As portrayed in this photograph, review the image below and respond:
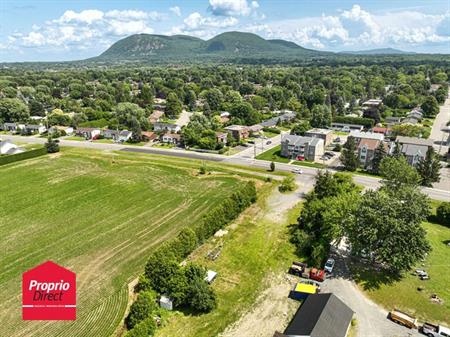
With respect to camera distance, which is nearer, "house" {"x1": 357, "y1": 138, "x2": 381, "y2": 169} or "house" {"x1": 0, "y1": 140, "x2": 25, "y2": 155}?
"house" {"x1": 357, "y1": 138, "x2": 381, "y2": 169}

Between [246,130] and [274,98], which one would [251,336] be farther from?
[274,98]

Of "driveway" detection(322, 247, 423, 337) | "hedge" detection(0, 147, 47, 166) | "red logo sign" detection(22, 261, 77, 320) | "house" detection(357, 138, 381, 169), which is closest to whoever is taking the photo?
"red logo sign" detection(22, 261, 77, 320)

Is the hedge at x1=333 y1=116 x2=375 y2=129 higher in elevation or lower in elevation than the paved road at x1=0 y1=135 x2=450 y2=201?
higher

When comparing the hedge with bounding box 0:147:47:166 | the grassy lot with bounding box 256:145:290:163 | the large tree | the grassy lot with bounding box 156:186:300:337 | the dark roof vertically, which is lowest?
the grassy lot with bounding box 256:145:290:163

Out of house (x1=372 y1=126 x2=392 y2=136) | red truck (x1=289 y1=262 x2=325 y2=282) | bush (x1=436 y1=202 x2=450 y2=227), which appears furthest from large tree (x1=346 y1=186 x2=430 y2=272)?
house (x1=372 y1=126 x2=392 y2=136)

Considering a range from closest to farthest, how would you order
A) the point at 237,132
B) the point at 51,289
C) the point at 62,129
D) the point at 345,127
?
the point at 51,289, the point at 237,132, the point at 62,129, the point at 345,127

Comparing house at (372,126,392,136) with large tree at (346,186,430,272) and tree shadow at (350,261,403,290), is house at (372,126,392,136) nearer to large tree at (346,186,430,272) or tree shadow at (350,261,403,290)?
large tree at (346,186,430,272)

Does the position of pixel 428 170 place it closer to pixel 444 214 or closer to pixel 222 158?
pixel 444 214

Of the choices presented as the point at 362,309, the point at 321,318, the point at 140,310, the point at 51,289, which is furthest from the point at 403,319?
the point at 51,289
